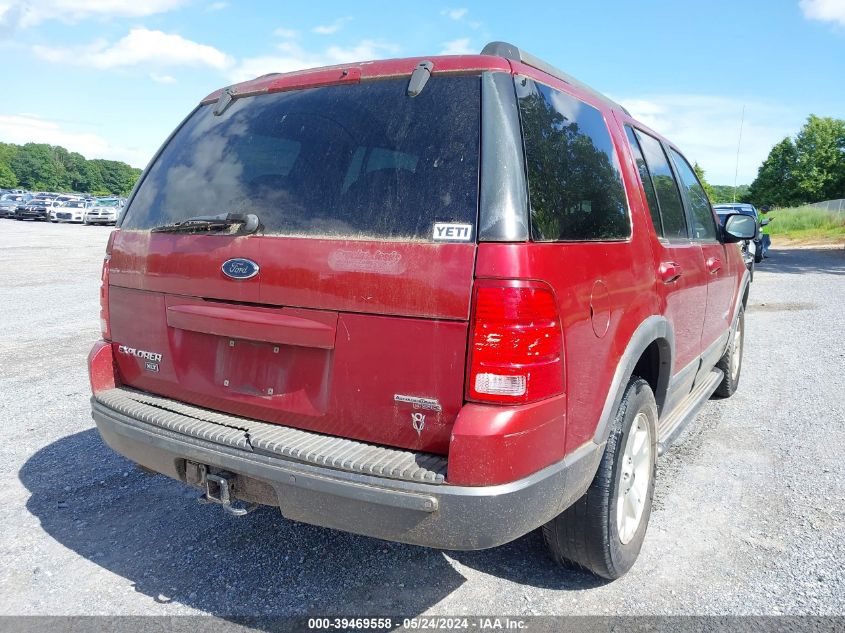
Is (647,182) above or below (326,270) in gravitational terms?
above

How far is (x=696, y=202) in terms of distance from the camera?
4.35 m

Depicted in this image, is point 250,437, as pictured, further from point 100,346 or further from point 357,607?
point 100,346

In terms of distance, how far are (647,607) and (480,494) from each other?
118 centimetres

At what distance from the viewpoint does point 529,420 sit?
212 cm

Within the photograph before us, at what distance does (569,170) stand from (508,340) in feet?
2.69

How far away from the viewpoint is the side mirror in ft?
14.5

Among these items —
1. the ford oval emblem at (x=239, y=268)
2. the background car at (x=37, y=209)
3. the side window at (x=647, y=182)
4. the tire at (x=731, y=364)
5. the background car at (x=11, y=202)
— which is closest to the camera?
the ford oval emblem at (x=239, y=268)

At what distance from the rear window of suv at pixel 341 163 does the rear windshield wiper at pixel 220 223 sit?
5 centimetres

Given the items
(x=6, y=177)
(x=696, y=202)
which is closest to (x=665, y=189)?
(x=696, y=202)

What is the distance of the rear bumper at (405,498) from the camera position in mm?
2104

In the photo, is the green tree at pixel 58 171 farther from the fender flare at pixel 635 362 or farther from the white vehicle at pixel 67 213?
the fender flare at pixel 635 362

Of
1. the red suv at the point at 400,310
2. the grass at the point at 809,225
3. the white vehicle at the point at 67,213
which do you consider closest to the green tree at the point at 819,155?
the grass at the point at 809,225

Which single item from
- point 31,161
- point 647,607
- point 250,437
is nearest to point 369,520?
point 250,437

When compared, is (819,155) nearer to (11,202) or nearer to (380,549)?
(11,202)
